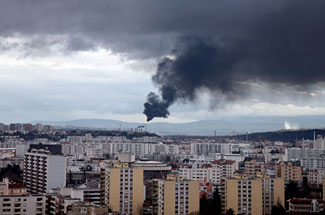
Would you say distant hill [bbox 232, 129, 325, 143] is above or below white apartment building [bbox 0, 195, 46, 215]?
above

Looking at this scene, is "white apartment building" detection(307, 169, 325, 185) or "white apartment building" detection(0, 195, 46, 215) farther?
"white apartment building" detection(307, 169, 325, 185)

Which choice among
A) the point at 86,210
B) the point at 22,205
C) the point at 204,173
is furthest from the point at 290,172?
the point at 86,210

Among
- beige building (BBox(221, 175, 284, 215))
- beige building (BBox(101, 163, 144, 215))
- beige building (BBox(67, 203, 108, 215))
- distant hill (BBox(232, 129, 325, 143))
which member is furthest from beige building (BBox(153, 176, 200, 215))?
distant hill (BBox(232, 129, 325, 143))

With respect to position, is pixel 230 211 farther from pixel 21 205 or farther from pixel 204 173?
pixel 204 173

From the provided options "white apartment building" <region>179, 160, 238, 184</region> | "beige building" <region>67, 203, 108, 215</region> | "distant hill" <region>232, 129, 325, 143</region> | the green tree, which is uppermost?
"distant hill" <region>232, 129, 325, 143</region>

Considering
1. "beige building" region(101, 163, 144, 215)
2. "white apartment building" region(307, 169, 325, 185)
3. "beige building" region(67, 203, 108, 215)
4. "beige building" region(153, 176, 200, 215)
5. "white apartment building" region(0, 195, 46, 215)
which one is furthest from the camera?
"white apartment building" region(307, 169, 325, 185)

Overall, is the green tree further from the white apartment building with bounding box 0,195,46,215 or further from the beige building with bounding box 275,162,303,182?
the beige building with bounding box 275,162,303,182

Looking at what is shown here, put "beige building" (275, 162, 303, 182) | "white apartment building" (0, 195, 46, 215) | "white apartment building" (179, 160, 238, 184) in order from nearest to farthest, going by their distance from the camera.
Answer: "white apartment building" (0, 195, 46, 215)
"beige building" (275, 162, 303, 182)
"white apartment building" (179, 160, 238, 184)

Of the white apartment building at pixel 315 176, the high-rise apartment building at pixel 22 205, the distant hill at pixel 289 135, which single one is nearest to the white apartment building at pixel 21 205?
the high-rise apartment building at pixel 22 205
